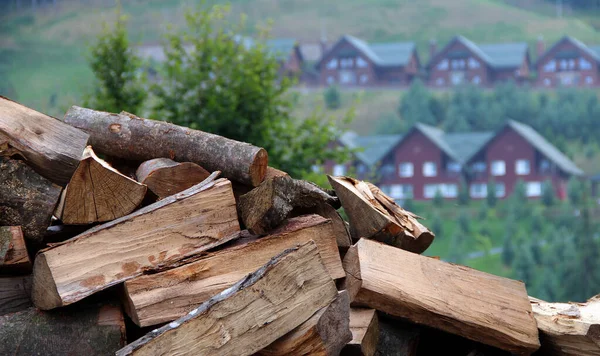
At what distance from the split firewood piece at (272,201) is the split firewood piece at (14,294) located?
783 millimetres

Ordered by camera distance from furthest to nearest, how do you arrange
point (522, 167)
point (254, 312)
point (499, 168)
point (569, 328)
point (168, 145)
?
point (522, 167) → point (499, 168) → point (168, 145) → point (569, 328) → point (254, 312)

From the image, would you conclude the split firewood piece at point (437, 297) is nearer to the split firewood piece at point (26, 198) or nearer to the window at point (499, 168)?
the split firewood piece at point (26, 198)

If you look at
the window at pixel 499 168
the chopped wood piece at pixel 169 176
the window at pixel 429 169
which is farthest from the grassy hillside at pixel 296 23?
the chopped wood piece at pixel 169 176

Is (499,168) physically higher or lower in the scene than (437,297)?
lower

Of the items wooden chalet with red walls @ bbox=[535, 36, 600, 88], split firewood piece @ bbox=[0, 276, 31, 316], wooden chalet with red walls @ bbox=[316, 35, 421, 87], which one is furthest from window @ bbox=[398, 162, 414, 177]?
split firewood piece @ bbox=[0, 276, 31, 316]

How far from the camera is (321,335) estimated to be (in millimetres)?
2332

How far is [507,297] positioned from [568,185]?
1092 inches

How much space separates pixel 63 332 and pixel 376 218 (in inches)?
47.3

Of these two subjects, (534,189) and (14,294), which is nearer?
(14,294)

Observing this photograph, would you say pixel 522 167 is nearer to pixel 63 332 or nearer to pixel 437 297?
pixel 437 297

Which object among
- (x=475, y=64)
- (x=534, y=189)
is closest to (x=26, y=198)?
(x=534, y=189)

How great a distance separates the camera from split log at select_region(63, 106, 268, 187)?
2.82 metres

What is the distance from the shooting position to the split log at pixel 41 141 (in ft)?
8.22

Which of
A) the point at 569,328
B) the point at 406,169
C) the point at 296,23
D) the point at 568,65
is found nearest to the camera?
the point at 569,328
